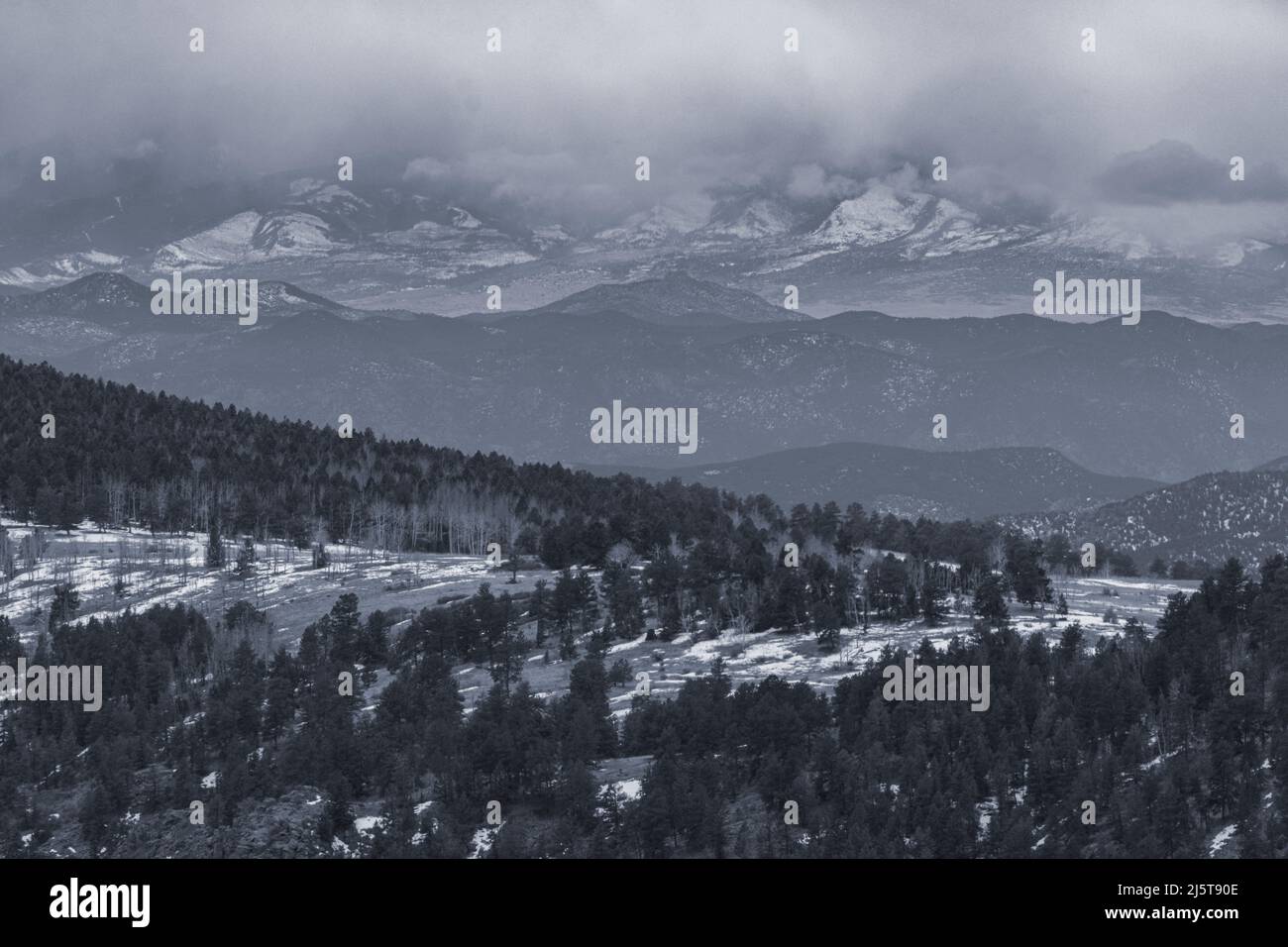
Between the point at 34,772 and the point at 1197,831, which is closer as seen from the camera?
the point at 1197,831

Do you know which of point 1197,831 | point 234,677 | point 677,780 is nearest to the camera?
point 1197,831

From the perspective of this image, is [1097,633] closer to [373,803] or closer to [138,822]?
[373,803]

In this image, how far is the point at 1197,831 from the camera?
122 meters

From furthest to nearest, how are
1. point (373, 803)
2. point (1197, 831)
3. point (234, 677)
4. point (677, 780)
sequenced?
1. point (234, 677)
2. point (373, 803)
3. point (677, 780)
4. point (1197, 831)

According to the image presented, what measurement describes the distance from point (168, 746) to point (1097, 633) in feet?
346

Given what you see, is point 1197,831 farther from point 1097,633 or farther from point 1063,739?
point 1097,633
